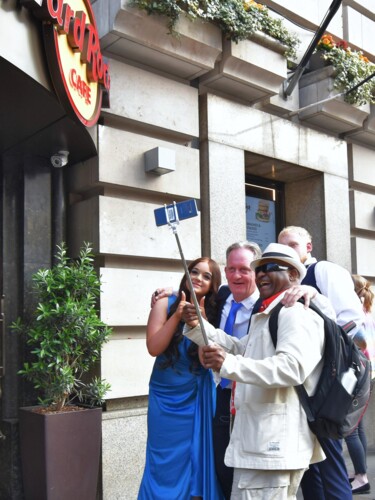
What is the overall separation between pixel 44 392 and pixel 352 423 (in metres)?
3.40

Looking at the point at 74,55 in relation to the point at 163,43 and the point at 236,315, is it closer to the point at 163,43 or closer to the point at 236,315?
the point at 163,43

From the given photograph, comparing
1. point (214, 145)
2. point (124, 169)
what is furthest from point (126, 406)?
A: point (214, 145)

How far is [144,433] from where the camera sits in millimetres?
6008

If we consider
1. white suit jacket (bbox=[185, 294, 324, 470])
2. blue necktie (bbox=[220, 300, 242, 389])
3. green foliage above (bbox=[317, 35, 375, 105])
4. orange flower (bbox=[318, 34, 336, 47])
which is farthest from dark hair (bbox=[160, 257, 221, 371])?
orange flower (bbox=[318, 34, 336, 47])

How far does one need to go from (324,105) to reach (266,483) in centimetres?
604

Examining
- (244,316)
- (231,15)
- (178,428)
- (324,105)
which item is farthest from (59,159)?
(324,105)

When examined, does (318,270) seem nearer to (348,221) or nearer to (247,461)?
(247,461)

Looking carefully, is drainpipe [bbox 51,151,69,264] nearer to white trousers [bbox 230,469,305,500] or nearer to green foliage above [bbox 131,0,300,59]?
green foliage above [bbox 131,0,300,59]

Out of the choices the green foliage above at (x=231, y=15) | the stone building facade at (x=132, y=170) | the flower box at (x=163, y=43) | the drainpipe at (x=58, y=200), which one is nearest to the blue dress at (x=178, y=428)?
the stone building facade at (x=132, y=170)

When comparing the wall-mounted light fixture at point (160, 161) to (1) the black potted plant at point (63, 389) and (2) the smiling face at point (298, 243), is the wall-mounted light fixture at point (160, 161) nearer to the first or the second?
(1) the black potted plant at point (63, 389)

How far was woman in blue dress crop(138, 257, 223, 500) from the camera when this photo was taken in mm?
4145

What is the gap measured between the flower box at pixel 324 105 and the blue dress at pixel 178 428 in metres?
4.82

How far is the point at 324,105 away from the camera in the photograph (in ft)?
26.4

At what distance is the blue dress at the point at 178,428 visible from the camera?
4.14 metres
